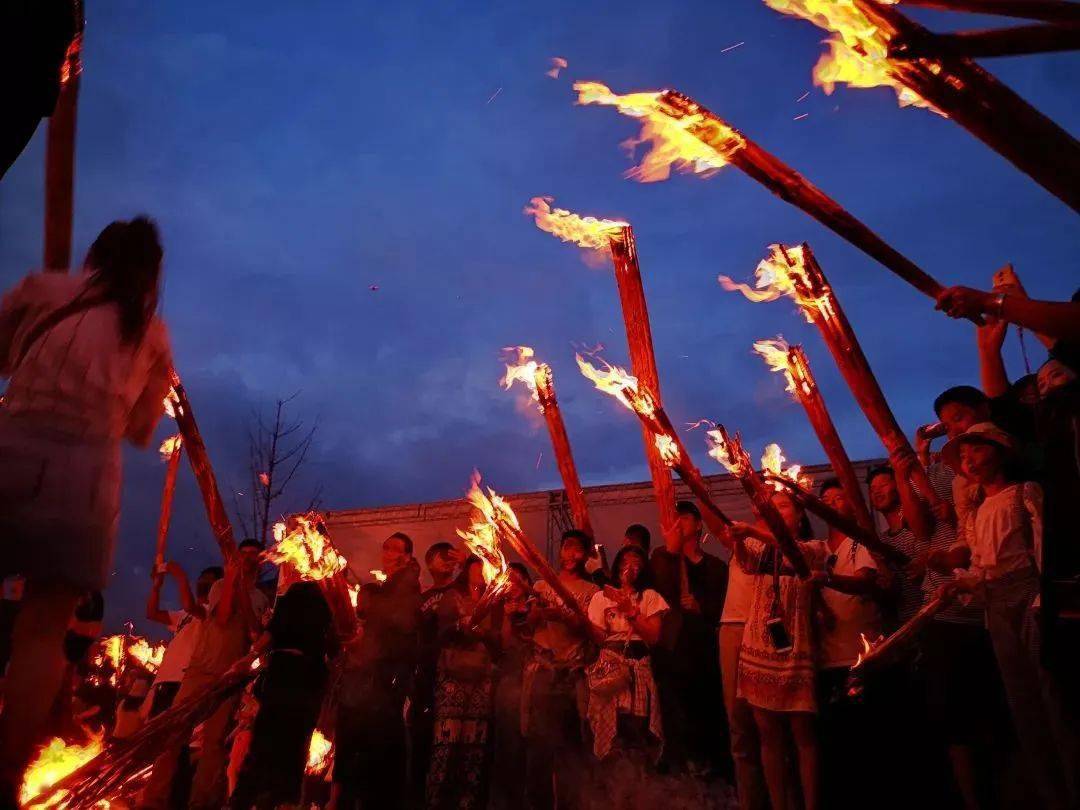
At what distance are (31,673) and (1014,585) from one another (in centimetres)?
410

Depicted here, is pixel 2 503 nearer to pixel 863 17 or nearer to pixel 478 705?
pixel 863 17

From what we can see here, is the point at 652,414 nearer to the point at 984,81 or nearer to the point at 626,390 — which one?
the point at 626,390

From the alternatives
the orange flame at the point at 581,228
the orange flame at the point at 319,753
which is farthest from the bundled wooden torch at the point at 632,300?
the orange flame at the point at 319,753

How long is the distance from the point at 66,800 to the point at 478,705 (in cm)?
292

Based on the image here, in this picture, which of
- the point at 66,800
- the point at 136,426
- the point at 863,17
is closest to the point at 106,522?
the point at 136,426

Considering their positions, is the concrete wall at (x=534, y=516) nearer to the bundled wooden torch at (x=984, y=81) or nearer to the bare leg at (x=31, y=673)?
the bundled wooden torch at (x=984, y=81)

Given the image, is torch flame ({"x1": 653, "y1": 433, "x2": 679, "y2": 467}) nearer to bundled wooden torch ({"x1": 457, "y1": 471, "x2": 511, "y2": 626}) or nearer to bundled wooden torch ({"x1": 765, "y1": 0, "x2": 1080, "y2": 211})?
bundled wooden torch ({"x1": 457, "y1": 471, "x2": 511, "y2": 626})

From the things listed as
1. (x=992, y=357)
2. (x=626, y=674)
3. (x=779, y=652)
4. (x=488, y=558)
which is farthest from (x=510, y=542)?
(x=992, y=357)

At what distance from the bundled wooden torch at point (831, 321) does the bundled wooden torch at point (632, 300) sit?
1703 mm

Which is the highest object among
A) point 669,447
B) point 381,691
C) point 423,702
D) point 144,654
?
point 669,447

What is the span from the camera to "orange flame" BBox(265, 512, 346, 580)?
18.6ft

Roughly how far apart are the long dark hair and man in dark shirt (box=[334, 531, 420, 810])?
385 cm

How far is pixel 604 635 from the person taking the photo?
579cm

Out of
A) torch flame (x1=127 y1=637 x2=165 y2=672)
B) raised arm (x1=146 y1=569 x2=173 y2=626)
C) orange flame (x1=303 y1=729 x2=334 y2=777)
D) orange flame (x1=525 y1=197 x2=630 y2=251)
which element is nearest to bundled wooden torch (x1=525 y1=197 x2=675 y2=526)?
orange flame (x1=525 y1=197 x2=630 y2=251)
